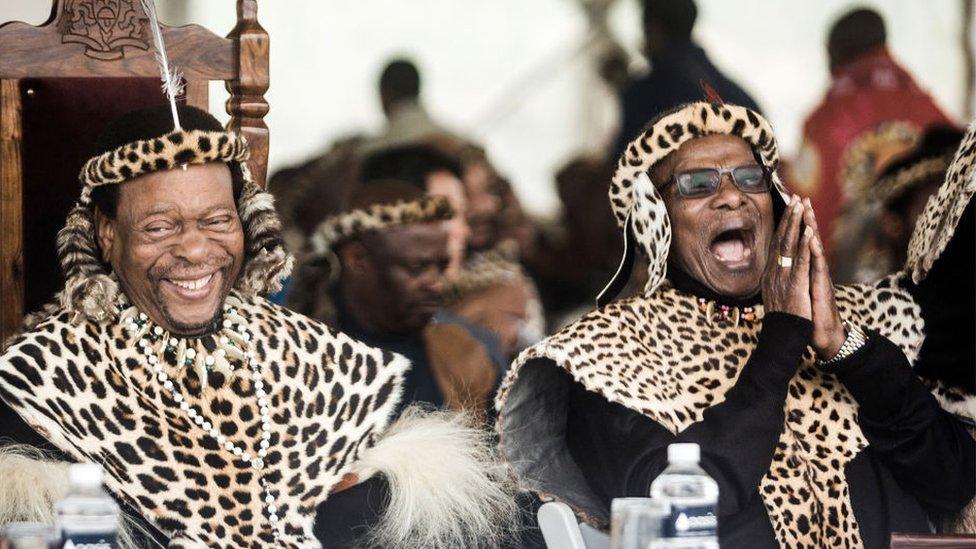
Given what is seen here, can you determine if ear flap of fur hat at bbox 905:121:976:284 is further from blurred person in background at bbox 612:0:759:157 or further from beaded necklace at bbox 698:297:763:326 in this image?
blurred person in background at bbox 612:0:759:157

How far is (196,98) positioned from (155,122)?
25 centimetres

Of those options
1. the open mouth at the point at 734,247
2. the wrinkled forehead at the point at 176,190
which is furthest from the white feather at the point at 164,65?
the open mouth at the point at 734,247

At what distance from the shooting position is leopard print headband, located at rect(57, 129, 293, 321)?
12.2 ft

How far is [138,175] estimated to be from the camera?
3758 millimetres

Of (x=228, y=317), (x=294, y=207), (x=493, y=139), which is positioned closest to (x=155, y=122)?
(x=228, y=317)

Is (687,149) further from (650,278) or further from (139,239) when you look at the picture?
(139,239)

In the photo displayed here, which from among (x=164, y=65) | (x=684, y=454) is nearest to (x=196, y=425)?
(x=164, y=65)

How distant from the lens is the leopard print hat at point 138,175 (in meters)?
3.72

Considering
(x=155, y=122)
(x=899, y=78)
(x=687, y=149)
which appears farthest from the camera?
(x=899, y=78)

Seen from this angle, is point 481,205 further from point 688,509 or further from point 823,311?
point 688,509

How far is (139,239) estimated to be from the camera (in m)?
3.78

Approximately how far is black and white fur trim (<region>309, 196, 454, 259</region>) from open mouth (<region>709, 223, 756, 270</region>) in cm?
133

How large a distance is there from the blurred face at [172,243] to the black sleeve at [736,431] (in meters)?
1.04

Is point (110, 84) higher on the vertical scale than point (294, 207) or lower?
higher
